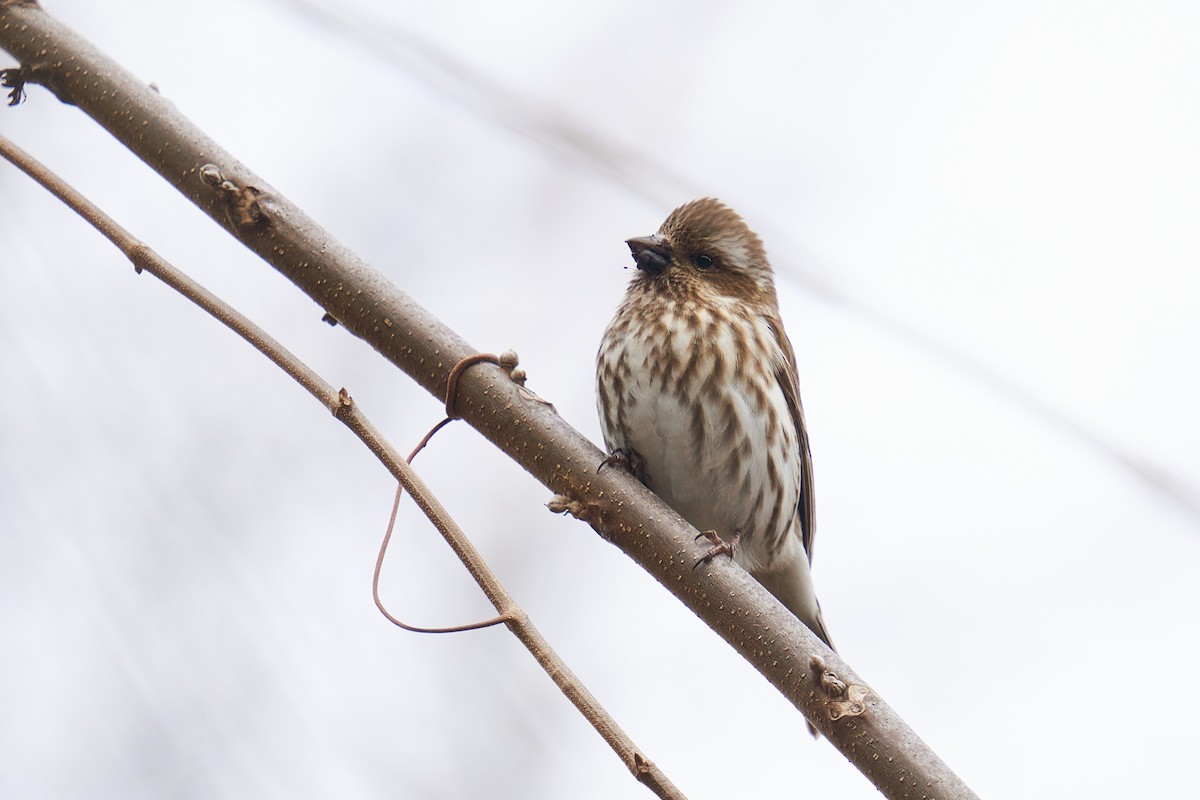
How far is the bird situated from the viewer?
3.56 metres

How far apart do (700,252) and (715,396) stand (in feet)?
2.23

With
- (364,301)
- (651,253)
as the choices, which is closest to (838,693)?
(364,301)

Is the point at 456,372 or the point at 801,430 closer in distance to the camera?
the point at 456,372

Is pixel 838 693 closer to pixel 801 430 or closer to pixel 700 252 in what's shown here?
pixel 801 430

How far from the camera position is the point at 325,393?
7.22 feet

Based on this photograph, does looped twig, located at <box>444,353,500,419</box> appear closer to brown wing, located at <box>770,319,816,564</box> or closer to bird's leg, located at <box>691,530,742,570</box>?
bird's leg, located at <box>691,530,742,570</box>

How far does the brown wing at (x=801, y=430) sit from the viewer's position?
3.97 metres

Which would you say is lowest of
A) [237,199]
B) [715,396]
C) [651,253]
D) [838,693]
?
[838,693]

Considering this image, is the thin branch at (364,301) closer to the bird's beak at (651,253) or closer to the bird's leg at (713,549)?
the bird's leg at (713,549)

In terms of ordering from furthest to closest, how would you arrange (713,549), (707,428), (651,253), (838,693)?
1. (651,253)
2. (707,428)
3. (713,549)
4. (838,693)

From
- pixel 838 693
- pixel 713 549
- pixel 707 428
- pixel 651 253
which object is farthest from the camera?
pixel 651 253

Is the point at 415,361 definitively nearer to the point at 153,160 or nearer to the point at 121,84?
the point at 153,160

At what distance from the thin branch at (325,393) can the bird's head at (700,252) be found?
1.88 metres

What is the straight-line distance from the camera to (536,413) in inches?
101
